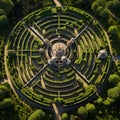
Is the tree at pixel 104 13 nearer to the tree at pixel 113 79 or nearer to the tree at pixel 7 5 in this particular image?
the tree at pixel 113 79

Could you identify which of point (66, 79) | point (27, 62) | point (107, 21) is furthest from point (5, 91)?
point (107, 21)

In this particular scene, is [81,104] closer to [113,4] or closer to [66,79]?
[66,79]

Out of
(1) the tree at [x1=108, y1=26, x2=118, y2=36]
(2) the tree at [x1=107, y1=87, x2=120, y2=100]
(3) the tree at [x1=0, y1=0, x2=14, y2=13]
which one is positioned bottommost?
(2) the tree at [x1=107, y1=87, x2=120, y2=100]

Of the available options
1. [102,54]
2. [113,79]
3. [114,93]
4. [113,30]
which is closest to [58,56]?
[102,54]

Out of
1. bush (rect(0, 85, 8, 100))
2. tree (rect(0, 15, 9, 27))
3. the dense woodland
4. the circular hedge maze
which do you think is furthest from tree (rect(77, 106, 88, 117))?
tree (rect(0, 15, 9, 27))

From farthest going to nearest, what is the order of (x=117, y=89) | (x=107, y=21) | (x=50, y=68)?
(x=107, y=21)
(x=50, y=68)
(x=117, y=89)

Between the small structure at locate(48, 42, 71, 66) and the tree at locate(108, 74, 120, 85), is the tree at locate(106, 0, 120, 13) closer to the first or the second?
the small structure at locate(48, 42, 71, 66)
